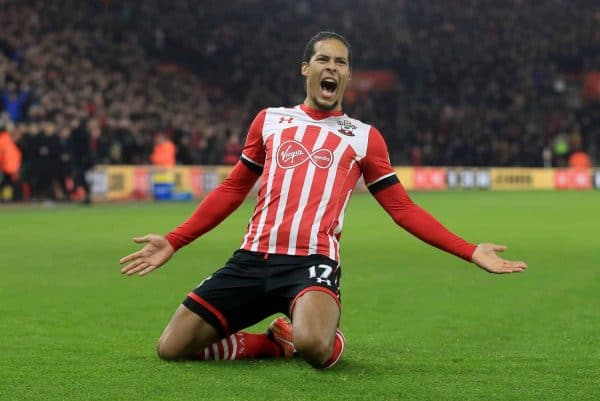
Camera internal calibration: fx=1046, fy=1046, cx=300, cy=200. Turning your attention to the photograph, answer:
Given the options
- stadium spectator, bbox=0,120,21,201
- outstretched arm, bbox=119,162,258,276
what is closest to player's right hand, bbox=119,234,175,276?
outstretched arm, bbox=119,162,258,276

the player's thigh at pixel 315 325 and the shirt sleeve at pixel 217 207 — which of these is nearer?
the player's thigh at pixel 315 325

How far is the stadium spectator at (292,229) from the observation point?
566cm

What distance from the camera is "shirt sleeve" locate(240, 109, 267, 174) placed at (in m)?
6.05

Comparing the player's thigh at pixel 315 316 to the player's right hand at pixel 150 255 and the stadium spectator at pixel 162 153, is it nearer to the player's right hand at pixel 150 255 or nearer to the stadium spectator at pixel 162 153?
the player's right hand at pixel 150 255

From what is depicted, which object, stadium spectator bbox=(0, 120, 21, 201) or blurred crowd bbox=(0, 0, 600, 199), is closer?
stadium spectator bbox=(0, 120, 21, 201)

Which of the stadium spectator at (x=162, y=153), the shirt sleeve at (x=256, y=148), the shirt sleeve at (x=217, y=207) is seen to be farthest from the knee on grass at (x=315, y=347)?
the stadium spectator at (x=162, y=153)

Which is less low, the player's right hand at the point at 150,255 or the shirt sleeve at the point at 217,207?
the shirt sleeve at the point at 217,207

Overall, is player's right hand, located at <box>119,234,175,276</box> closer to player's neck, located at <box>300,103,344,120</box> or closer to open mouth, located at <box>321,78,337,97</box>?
player's neck, located at <box>300,103,344,120</box>

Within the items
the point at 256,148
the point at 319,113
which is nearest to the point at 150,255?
the point at 256,148

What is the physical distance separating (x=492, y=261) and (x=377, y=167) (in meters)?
0.94

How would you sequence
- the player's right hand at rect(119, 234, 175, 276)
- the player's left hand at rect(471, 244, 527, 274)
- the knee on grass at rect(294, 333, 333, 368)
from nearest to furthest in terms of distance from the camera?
the player's left hand at rect(471, 244, 527, 274) → the knee on grass at rect(294, 333, 333, 368) → the player's right hand at rect(119, 234, 175, 276)

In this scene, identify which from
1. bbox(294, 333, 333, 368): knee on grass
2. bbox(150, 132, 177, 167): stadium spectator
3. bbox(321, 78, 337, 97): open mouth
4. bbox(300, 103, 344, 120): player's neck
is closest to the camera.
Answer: bbox(294, 333, 333, 368): knee on grass

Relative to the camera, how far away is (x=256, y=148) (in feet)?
19.9

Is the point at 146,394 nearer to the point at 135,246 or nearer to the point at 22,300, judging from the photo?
the point at 22,300
